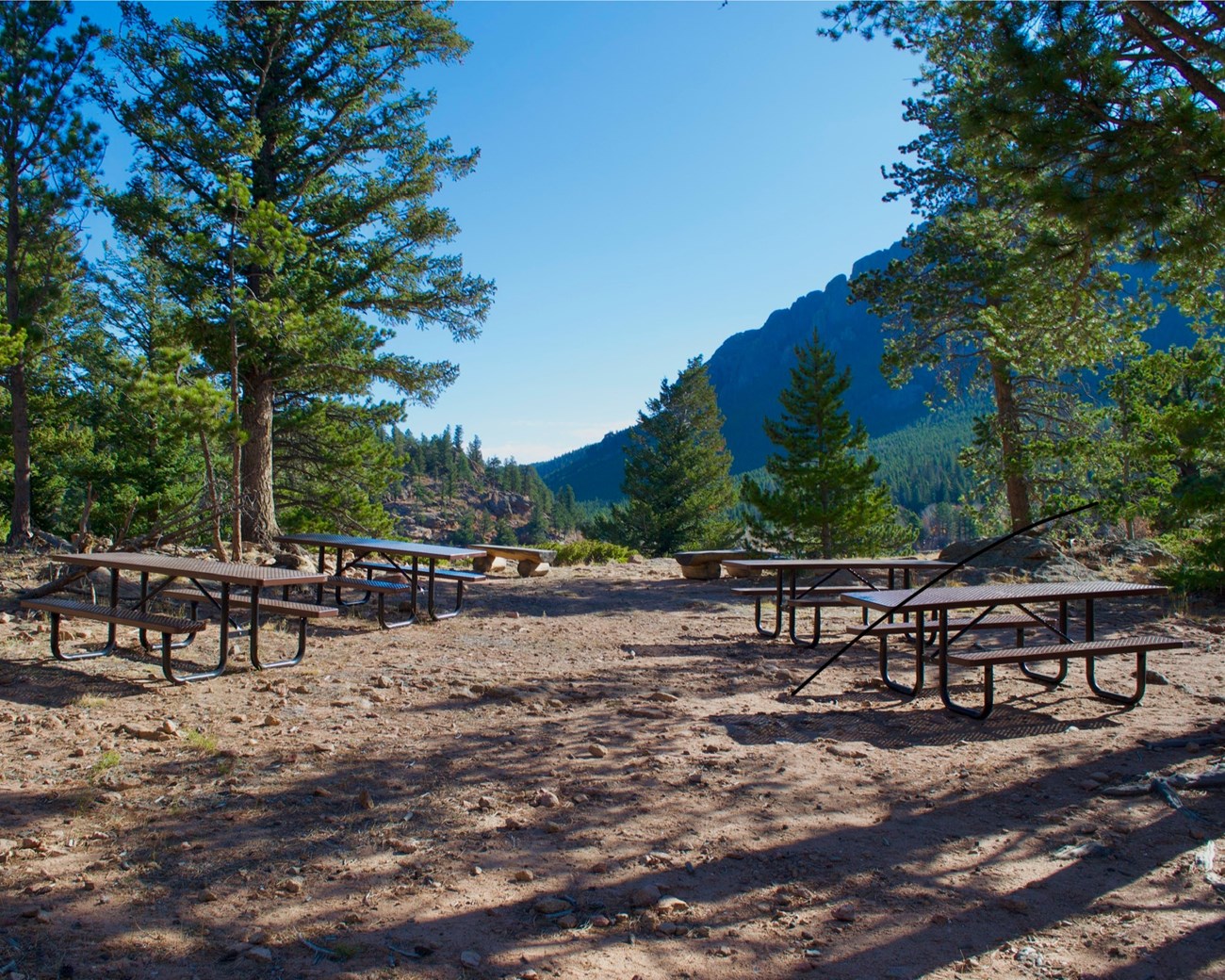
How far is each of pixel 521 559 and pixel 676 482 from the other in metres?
22.3

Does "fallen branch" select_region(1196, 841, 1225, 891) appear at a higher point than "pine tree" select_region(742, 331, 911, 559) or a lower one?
lower

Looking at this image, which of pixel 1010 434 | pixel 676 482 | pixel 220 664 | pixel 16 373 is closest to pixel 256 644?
pixel 220 664

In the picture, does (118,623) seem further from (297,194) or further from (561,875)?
(297,194)

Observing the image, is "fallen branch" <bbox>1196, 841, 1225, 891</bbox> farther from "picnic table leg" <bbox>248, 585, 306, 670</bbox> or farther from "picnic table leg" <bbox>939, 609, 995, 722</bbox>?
"picnic table leg" <bbox>248, 585, 306, 670</bbox>

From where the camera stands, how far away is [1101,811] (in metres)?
3.53

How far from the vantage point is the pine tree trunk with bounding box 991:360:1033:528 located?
15.1 metres

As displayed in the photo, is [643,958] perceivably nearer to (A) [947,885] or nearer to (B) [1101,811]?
(A) [947,885]

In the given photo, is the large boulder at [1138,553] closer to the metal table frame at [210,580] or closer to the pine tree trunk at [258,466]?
the metal table frame at [210,580]

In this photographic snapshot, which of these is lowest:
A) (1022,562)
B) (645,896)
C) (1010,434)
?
(645,896)

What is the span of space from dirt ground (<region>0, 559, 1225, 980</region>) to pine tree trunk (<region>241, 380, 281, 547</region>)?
6091mm

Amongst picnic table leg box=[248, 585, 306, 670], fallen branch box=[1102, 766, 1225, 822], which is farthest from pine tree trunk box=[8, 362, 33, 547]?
fallen branch box=[1102, 766, 1225, 822]

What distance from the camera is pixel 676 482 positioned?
35281mm

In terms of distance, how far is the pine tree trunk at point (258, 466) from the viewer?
11.8m

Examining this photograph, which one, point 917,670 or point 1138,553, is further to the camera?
point 1138,553
